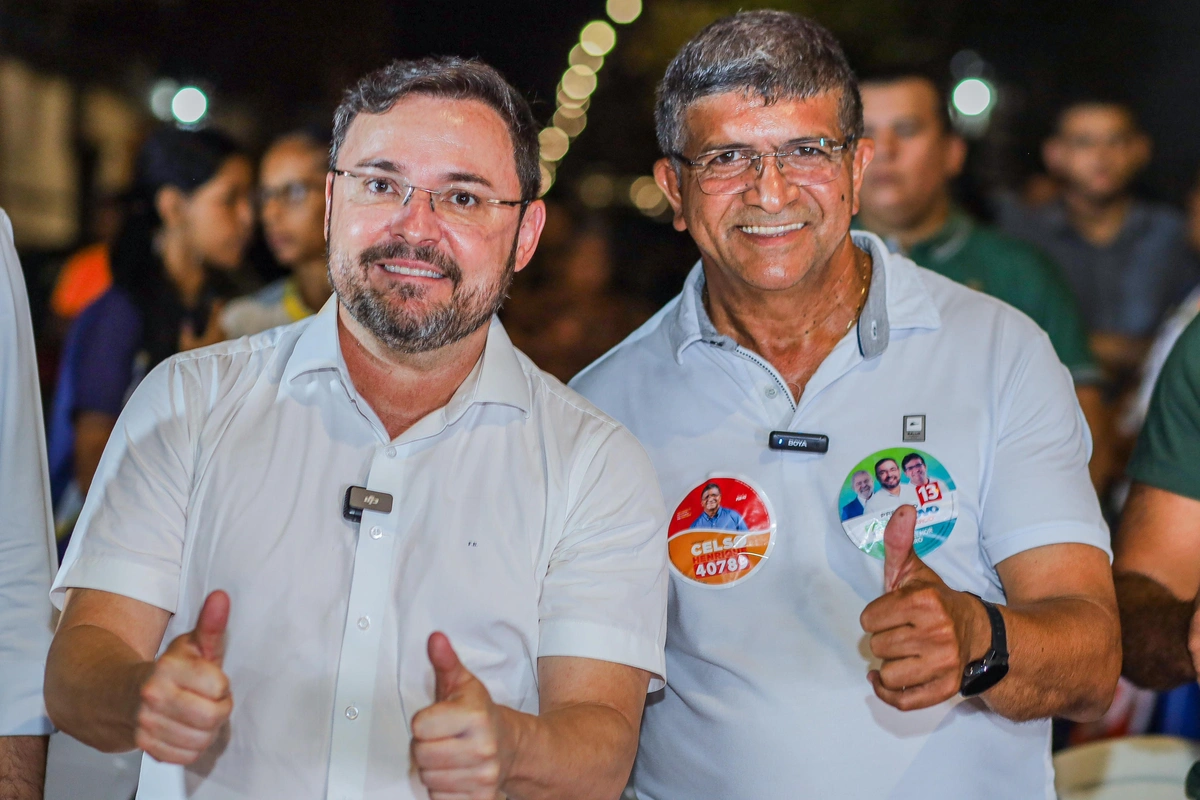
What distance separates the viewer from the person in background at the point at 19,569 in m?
2.17

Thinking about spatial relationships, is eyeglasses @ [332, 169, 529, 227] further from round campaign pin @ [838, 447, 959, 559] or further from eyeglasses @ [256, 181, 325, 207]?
eyeglasses @ [256, 181, 325, 207]

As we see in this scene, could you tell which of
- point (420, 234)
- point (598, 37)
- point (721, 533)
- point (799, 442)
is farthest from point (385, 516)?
point (598, 37)

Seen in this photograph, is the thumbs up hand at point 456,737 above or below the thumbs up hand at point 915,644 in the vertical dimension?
below

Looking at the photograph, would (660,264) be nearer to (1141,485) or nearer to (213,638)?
(1141,485)

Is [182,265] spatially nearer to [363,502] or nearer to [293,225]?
[293,225]

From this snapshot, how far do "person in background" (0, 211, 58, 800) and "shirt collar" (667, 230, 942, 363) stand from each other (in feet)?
4.41

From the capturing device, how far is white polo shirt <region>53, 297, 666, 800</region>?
2143 mm

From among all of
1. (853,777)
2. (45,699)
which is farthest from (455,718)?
(853,777)

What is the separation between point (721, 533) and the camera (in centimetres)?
258

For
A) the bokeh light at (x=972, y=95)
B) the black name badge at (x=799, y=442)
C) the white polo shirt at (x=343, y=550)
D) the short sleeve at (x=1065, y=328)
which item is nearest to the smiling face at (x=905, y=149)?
the short sleeve at (x=1065, y=328)

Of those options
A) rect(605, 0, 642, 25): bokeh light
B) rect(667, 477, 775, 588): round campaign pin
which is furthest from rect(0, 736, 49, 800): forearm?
rect(605, 0, 642, 25): bokeh light

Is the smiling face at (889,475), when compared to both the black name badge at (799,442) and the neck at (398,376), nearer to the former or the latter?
the black name badge at (799,442)

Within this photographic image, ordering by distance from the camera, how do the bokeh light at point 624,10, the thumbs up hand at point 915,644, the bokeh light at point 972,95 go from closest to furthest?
1. the thumbs up hand at point 915,644
2. the bokeh light at point 972,95
3. the bokeh light at point 624,10

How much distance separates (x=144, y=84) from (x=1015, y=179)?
29.3ft
